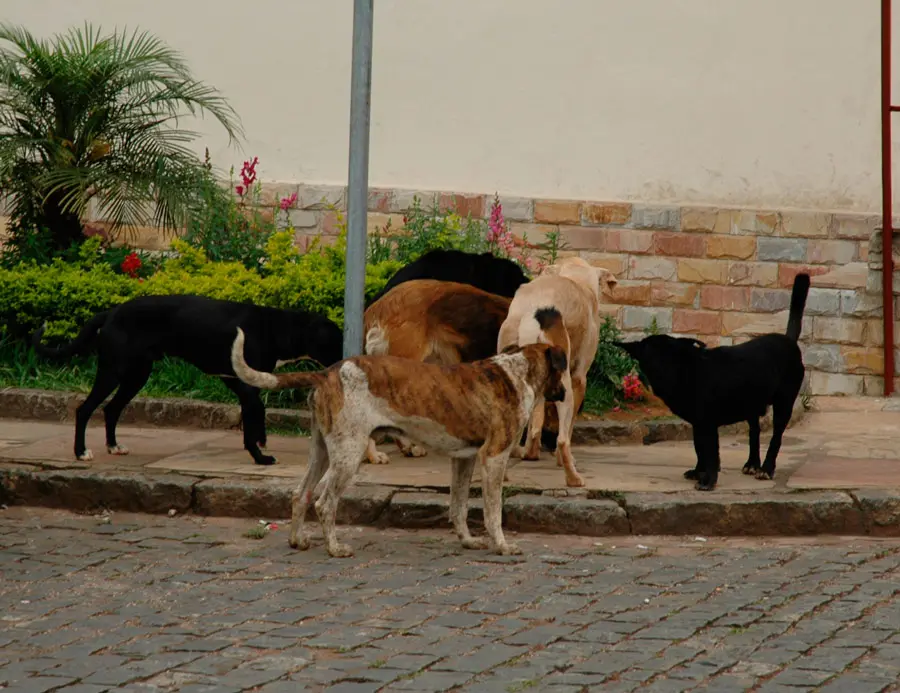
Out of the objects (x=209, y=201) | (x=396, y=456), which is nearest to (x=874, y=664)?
(x=396, y=456)

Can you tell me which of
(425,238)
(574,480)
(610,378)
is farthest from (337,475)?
(425,238)

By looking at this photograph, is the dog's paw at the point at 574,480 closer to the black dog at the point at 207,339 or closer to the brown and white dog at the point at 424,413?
the brown and white dog at the point at 424,413

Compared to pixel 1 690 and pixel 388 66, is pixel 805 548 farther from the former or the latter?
pixel 388 66

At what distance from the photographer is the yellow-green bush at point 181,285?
10719mm

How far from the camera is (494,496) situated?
721 cm

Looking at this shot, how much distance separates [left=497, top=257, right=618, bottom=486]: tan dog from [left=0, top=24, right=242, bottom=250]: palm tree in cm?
364

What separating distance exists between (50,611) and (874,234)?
857 cm

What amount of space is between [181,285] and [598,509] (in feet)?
13.9

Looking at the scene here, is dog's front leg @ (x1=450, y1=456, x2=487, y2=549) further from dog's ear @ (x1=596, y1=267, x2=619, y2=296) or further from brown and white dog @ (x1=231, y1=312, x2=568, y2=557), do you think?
dog's ear @ (x1=596, y1=267, x2=619, y2=296)

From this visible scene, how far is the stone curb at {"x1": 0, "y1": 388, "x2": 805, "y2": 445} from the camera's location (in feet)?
33.0

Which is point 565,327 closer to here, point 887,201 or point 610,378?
point 610,378

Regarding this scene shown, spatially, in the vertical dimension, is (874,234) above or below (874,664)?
above

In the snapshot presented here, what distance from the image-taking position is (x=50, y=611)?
20.0 feet

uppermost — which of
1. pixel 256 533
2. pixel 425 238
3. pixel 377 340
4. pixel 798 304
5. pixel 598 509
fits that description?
pixel 425 238
